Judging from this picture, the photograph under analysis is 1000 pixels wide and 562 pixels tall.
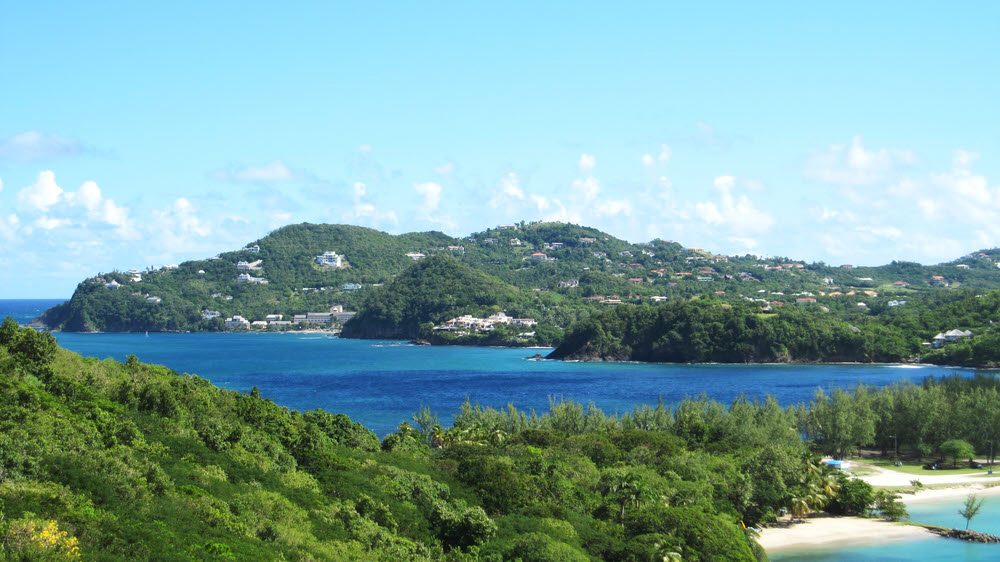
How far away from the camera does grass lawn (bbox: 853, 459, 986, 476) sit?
5269 cm

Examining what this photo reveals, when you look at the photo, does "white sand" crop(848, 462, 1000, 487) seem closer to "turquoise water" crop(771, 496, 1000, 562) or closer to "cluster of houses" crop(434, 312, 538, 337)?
"turquoise water" crop(771, 496, 1000, 562)

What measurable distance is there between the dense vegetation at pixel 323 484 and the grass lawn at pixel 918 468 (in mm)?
12500

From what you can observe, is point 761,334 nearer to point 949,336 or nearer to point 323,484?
point 949,336

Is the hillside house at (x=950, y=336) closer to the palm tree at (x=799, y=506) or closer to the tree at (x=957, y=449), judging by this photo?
the tree at (x=957, y=449)

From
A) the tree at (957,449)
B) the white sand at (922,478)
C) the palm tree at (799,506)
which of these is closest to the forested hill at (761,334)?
the tree at (957,449)

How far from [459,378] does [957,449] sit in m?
63.8

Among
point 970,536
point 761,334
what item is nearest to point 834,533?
point 970,536

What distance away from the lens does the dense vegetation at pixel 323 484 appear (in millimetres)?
20547

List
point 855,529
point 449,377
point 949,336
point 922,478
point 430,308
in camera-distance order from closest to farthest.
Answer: point 855,529, point 922,478, point 449,377, point 949,336, point 430,308

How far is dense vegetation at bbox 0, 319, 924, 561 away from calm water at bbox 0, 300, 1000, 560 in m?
13.5

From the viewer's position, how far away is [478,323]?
179000 mm

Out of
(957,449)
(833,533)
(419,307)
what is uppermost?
(419,307)

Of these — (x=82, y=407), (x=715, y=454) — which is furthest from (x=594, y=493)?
(x=82, y=407)

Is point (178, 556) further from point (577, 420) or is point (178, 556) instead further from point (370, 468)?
point (577, 420)
